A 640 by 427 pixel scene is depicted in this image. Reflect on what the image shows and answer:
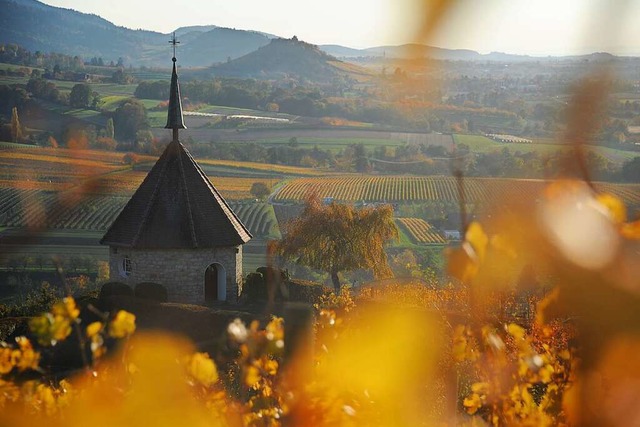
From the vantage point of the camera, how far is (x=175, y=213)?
2417 cm

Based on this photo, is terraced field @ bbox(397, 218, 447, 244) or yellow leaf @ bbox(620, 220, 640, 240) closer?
yellow leaf @ bbox(620, 220, 640, 240)

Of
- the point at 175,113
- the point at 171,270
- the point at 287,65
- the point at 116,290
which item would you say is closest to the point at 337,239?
the point at 175,113

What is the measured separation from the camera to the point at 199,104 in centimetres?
12100

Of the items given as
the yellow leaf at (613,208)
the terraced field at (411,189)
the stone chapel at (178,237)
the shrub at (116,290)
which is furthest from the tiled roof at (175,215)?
the terraced field at (411,189)

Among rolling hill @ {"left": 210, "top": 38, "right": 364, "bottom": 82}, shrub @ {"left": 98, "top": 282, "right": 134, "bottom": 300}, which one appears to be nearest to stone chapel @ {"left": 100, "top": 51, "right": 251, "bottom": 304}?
shrub @ {"left": 98, "top": 282, "right": 134, "bottom": 300}

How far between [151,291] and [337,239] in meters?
12.2

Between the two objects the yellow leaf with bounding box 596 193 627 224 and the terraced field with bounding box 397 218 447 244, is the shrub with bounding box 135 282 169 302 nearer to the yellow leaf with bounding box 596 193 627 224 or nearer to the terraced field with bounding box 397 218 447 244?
the yellow leaf with bounding box 596 193 627 224

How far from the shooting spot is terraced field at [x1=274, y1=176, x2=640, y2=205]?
65887mm

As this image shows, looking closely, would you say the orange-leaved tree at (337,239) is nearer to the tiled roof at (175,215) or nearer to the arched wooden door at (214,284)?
the tiled roof at (175,215)

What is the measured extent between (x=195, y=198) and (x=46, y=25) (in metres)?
183

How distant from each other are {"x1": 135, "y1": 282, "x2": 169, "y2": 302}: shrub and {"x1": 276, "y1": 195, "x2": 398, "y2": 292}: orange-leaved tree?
11240 mm

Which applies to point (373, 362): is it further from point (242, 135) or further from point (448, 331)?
point (242, 135)

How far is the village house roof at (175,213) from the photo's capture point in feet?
77.5

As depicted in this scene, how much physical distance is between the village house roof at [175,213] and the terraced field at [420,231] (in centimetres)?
3324
